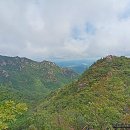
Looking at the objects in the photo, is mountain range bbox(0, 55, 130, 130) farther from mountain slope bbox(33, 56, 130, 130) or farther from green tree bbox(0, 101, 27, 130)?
green tree bbox(0, 101, 27, 130)

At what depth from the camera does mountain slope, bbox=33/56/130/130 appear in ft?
201

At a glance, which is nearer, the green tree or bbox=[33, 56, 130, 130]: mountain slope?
the green tree

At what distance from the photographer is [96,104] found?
229 ft

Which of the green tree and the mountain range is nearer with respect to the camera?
the green tree

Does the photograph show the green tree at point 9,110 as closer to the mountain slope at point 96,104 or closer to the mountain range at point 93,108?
the mountain range at point 93,108

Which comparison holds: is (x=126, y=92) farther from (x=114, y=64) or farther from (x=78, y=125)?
(x=114, y=64)

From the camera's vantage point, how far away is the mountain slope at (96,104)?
61.4 metres

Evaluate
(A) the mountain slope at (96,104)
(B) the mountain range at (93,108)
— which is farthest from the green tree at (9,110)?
(A) the mountain slope at (96,104)

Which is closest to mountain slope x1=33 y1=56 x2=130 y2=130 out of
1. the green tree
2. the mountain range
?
the mountain range

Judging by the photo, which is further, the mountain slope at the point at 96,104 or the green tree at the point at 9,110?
the mountain slope at the point at 96,104

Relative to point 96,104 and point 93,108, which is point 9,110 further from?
point 96,104

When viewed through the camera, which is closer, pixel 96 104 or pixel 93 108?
pixel 93 108

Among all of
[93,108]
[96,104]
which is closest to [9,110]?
[93,108]

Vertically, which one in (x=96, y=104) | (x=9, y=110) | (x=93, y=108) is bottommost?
(x=93, y=108)
